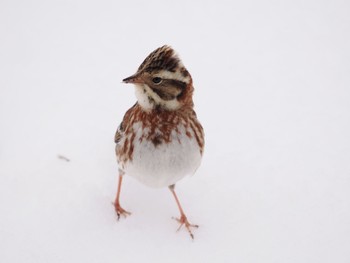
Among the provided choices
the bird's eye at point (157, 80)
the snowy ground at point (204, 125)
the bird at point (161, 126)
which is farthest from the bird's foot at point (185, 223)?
the bird's eye at point (157, 80)

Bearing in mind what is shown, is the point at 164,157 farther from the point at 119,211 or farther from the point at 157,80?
the point at 119,211

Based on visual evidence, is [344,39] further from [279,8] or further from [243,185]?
[243,185]

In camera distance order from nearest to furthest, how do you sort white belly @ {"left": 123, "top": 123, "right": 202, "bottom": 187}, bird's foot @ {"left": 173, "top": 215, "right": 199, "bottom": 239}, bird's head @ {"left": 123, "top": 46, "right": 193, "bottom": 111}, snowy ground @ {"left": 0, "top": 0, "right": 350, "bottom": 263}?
bird's head @ {"left": 123, "top": 46, "right": 193, "bottom": 111} < white belly @ {"left": 123, "top": 123, "right": 202, "bottom": 187} < snowy ground @ {"left": 0, "top": 0, "right": 350, "bottom": 263} < bird's foot @ {"left": 173, "top": 215, "right": 199, "bottom": 239}

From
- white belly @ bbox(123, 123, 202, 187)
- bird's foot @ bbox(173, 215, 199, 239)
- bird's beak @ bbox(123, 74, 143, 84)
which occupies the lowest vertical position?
bird's foot @ bbox(173, 215, 199, 239)

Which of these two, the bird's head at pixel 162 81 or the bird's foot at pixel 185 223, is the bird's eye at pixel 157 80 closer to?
the bird's head at pixel 162 81

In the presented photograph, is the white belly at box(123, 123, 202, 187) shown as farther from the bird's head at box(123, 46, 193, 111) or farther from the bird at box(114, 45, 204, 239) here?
the bird's head at box(123, 46, 193, 111)

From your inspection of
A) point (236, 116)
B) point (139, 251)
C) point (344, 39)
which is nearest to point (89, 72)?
point (236, 116)

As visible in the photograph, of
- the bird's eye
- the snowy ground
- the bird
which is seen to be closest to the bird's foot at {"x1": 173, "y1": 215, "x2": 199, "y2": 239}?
the snowy ground
